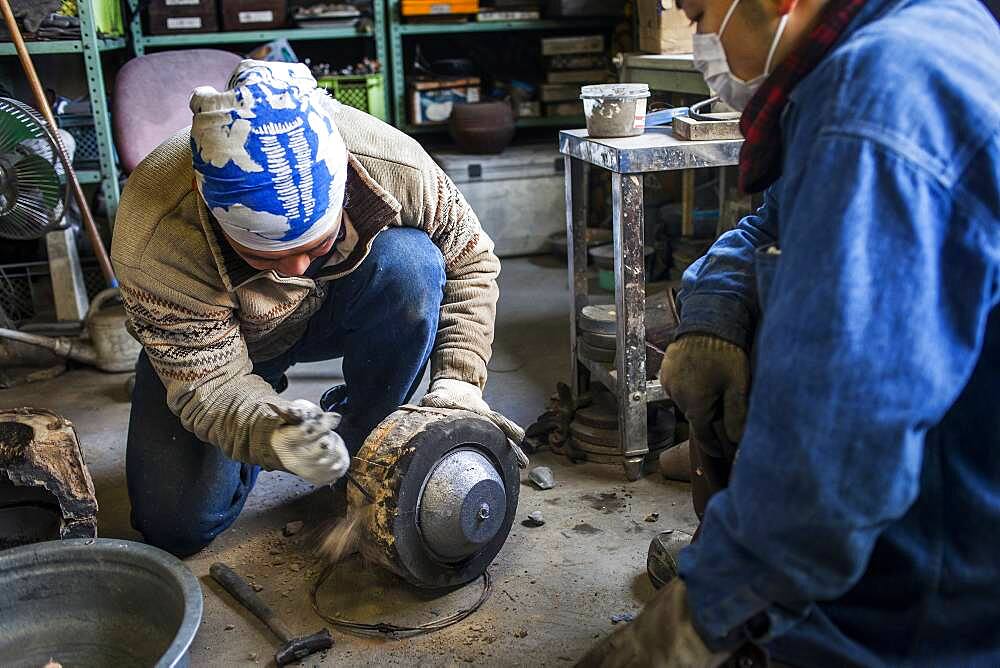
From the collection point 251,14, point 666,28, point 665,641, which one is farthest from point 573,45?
point 665,641

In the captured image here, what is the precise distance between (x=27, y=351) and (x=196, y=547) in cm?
195

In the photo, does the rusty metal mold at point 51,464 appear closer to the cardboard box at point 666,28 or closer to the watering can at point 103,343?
the watering can at point 103,343

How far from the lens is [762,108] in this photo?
44.0 inches

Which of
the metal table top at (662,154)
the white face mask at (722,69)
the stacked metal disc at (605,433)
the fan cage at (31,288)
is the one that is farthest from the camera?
the fan cage at (31,288)

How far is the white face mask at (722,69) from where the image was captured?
113 centimetres

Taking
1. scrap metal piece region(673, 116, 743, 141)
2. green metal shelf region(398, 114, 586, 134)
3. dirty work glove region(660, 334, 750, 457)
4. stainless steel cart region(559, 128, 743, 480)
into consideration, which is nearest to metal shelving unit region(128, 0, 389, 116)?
green metal shelf region(398, 114, 586, 134)

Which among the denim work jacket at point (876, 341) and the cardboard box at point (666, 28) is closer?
the denim work jacket at point (876, 341)

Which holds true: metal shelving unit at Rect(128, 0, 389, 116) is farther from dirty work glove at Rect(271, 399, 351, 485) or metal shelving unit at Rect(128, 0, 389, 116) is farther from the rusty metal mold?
dirty work glove at Rect(271, 399, 351, 485)

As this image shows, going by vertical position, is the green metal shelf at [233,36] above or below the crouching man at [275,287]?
above

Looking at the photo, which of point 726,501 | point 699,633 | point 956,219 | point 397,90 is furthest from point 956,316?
point 397,90

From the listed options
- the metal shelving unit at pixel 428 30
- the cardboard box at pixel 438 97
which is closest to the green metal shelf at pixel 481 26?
the metal shelving unit at pixel 428 30

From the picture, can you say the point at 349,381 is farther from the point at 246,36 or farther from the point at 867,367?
the point at 246,36

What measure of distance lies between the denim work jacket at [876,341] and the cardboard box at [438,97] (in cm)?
447

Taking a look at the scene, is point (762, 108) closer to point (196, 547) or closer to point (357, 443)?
point (357, 443)
